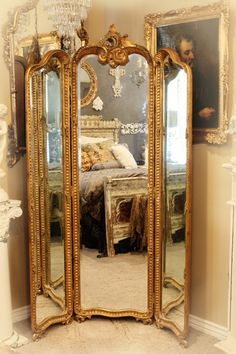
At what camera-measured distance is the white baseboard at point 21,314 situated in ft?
9.91

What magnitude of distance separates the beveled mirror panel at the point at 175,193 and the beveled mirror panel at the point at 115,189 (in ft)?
0.28

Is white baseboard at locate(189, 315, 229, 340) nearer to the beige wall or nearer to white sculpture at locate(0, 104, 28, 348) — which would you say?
the beige wall

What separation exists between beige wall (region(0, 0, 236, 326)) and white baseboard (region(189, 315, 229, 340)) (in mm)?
29

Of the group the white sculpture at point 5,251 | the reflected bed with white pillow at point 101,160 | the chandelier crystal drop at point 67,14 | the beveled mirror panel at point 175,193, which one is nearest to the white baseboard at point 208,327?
the beveled mirror panel at point 175,193

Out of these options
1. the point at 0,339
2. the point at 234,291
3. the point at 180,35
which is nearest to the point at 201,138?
the point at 180,35

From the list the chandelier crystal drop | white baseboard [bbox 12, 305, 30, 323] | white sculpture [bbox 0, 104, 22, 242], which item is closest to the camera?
white sculpture [bbox 0, 104, 22, 242]

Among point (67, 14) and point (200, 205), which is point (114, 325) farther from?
point (67, 14)

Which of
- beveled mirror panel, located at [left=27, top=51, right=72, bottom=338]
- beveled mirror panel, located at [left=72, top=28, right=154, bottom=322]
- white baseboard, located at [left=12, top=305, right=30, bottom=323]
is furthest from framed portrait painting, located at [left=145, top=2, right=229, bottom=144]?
white baseboard, located at [left=12, top=305, right=30, bottom=323]

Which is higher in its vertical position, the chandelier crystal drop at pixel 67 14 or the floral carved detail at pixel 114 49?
the chandelier crystal drop at pixel 67 14

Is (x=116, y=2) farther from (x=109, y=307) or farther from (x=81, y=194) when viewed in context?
(x=109, y=307)

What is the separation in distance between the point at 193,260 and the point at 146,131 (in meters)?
0.82

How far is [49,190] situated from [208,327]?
1237mm

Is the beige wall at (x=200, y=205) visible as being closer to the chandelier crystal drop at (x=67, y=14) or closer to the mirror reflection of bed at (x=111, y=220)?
the chandelier crystal drop at (x=67, y=14)

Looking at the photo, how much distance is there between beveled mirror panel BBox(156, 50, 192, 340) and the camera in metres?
2.68
